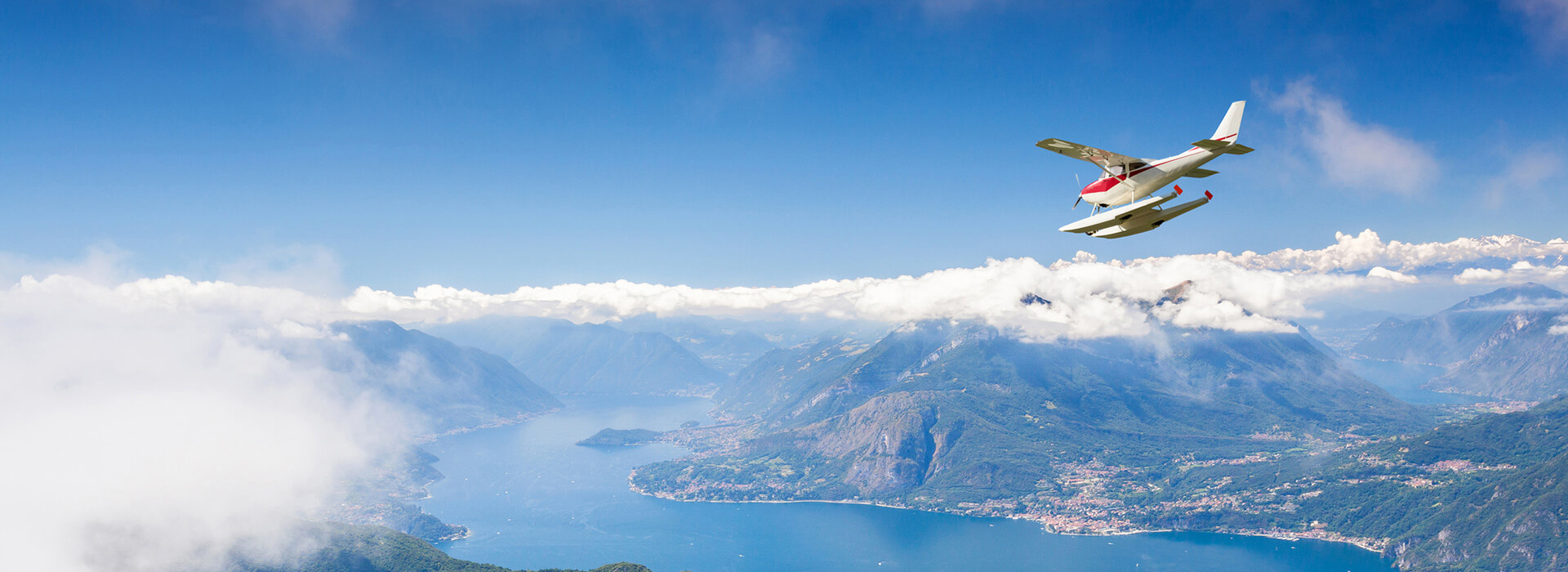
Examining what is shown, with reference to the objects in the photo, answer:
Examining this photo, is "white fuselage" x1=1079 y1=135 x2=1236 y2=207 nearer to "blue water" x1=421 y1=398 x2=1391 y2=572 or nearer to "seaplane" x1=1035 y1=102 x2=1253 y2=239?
"seaplane" x1=1035 y1=102 x2=1253 y2=239

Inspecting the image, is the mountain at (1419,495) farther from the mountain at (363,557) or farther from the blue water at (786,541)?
the mountain at (363,557)

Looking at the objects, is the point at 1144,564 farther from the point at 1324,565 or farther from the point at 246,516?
the point at 246,516

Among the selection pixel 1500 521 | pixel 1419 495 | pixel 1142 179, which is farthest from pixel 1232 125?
pixel 1419 495

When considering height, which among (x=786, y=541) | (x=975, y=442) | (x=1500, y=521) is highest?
(x=975, y=442)

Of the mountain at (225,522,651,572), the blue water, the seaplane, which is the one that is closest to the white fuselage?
the seaplane

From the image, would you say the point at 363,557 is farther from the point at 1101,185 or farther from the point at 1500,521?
the point at 1500,521

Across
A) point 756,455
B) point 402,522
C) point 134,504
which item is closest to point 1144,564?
point 756,455
